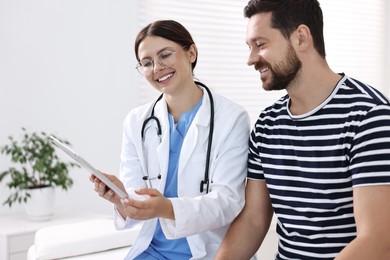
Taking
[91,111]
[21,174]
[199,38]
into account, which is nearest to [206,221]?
[21,174]

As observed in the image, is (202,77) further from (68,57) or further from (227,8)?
(68,57)

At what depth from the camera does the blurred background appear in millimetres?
3291

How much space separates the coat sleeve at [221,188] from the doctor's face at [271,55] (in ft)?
0.91

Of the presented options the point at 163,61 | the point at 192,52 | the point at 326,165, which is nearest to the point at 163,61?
the point at 163,61

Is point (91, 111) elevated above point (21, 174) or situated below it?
above

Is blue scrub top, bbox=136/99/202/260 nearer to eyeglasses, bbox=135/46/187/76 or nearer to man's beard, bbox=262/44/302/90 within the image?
eyeglasses, bbox=135/46/187/76

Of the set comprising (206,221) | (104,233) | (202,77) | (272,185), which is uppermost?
(202,77)

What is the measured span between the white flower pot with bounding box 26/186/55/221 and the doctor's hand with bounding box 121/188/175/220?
154 cm

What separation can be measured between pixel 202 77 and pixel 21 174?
1.53m

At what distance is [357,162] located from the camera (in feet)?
5.08

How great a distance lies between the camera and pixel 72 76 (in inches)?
137

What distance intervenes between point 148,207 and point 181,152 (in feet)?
Answer: 1.20

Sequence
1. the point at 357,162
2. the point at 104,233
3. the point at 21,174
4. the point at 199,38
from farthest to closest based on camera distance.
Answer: the point at 199,38
the point at 21,174
the point at 104,233
the point at 357,162

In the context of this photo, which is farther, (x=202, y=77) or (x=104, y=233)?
(x=202, y=77)
